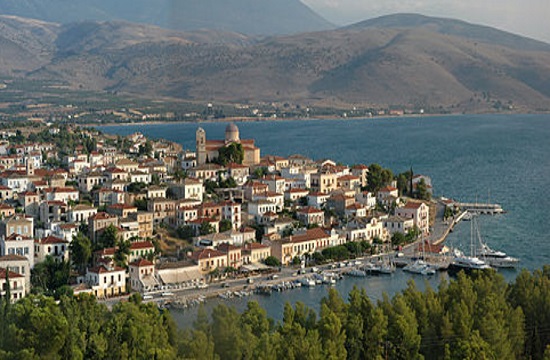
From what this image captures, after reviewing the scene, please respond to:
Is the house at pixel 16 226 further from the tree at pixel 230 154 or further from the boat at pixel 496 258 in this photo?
the boat at pixel 496 258

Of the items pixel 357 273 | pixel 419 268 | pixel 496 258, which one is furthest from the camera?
pixel 496 258

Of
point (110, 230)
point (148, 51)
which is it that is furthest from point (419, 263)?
point (148, 51)

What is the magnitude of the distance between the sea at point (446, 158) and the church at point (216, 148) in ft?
Answer: 16.0

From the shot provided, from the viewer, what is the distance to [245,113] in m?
63.4

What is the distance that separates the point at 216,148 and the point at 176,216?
500 cm

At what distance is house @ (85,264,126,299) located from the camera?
11.9m

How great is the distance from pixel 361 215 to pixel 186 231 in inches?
141

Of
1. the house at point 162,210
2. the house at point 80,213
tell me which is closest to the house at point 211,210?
the house at point 162,210

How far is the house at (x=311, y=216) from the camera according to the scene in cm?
1565

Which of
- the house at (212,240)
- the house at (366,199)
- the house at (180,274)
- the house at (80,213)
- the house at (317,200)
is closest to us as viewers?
the house at (180,274)

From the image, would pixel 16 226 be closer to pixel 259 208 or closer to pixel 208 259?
pixel 208 259

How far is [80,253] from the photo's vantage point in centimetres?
1272

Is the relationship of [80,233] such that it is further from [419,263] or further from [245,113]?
[245,113]

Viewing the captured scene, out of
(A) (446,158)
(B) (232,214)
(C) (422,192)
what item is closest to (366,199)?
(C) (422,192)
